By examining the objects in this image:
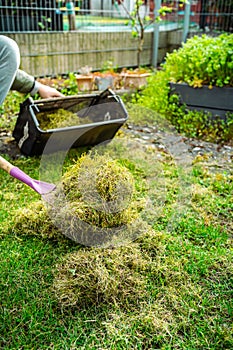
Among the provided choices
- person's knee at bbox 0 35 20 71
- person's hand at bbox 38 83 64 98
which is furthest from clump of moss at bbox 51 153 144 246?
person's hand at bbox 38 83 64 98

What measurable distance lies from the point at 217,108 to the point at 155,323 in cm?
269

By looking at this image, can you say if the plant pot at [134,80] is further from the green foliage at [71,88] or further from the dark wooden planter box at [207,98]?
the dark wooden planter box at [207,98]

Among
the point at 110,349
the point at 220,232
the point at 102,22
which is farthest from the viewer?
the point at 102,22

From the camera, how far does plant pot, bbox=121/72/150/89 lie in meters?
4.80

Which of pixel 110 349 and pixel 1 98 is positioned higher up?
pixel 1 98

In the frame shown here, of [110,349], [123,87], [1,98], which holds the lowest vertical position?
[110,349]

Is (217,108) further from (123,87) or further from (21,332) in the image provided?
(21,332)

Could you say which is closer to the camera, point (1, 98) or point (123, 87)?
point (1, 98)

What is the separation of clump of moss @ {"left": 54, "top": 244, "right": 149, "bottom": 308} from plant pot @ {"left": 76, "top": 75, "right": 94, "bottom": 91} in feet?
10.0

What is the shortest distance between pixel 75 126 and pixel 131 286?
1279 millimetres

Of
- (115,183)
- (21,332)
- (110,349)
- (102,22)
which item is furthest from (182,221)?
(102,22)

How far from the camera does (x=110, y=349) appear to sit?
4.83ft

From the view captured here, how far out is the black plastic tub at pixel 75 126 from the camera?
2.66m

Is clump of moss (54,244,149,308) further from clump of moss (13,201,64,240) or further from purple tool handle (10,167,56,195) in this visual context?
purple tool handle (10,167,56,195)
